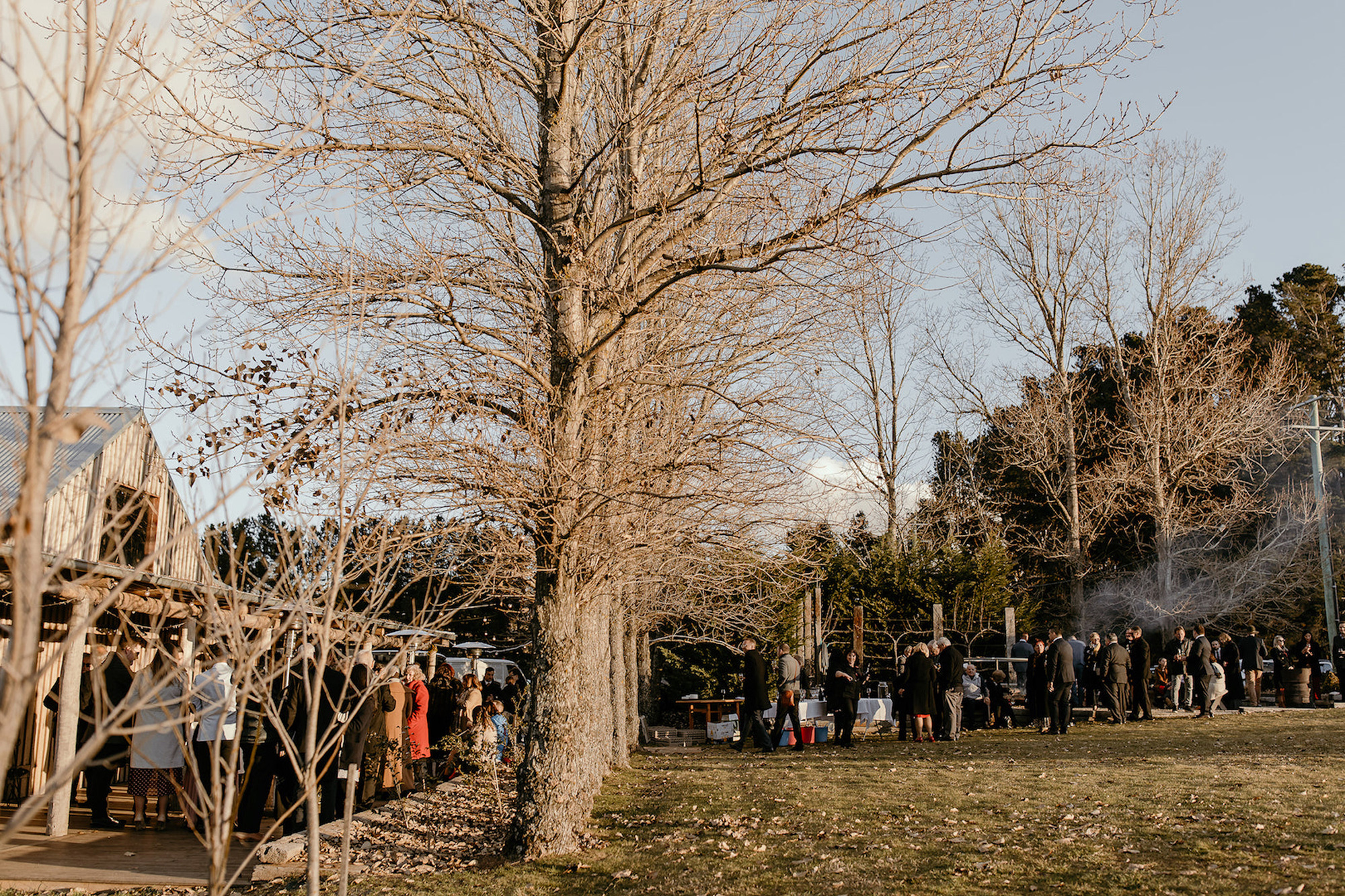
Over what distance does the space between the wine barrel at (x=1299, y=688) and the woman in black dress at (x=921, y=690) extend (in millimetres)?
9893

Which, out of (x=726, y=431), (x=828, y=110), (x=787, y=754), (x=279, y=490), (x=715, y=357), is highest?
(x=828, y=110)

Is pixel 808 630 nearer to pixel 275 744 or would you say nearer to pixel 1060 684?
pixel 1060 684

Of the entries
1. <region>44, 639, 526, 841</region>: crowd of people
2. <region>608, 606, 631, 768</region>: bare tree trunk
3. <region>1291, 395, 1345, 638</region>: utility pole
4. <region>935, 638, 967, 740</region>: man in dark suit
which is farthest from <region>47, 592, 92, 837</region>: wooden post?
<region>1291, 395, 1345, 638</region>: utility pole

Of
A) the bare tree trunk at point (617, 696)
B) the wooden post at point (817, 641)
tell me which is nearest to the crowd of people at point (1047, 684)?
the bare tree trunk at point (617, 696)

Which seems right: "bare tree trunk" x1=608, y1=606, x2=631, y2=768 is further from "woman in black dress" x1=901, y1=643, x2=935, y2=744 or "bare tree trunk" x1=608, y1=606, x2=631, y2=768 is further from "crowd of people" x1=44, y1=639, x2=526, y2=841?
"woman in black dress" x1=901, y1=643, x2=935, y2=744

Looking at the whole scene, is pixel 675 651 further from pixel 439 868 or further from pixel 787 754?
pixel 439 868

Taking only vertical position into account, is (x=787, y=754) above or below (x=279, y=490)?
below

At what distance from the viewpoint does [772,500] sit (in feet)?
36.5

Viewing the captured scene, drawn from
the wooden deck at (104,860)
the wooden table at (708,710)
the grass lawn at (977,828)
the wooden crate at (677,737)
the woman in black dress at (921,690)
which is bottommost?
the wooden crate at (677,737)

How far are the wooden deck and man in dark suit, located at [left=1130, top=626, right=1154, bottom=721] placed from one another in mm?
15550

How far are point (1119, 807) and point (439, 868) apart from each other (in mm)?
5990

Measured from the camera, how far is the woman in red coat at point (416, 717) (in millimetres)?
12805

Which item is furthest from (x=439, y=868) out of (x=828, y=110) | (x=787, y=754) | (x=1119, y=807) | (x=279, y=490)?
(x=787, y=754)

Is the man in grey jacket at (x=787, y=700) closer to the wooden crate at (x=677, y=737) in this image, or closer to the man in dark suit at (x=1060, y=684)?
the wooden crate at (x=677, y=737)
